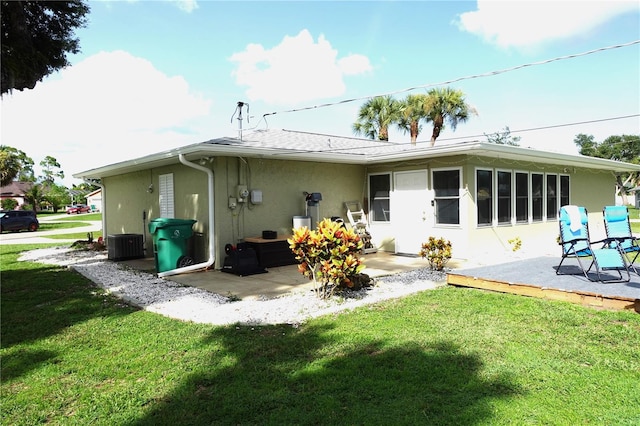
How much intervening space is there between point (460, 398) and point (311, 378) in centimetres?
112

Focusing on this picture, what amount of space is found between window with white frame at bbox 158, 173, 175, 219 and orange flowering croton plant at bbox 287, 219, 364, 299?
552cm

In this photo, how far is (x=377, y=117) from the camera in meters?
22.7

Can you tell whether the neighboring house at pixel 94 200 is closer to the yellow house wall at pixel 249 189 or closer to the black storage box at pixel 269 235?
the yellow house wall at pixel 249 189

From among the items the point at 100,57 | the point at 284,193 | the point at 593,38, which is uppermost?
the point at 100,57

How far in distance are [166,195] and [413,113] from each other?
14953 millimetres

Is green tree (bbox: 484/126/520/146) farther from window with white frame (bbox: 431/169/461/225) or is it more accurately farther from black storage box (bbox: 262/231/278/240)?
black storage box (bbox: 262/231/278/240)

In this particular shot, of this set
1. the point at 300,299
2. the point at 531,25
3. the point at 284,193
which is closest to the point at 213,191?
the point at 284,193

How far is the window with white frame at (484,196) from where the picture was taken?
375 inches

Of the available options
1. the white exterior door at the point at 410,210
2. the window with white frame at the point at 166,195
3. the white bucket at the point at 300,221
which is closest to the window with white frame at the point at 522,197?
the white exterior door at the point at 410,210

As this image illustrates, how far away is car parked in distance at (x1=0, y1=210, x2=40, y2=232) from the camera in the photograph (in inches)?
922

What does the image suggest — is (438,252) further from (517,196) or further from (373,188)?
(517,196)

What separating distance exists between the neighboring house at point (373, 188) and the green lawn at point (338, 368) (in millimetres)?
3943

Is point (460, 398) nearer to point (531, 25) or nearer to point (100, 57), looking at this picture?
point (531, 25)

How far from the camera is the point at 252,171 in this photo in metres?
9.17
